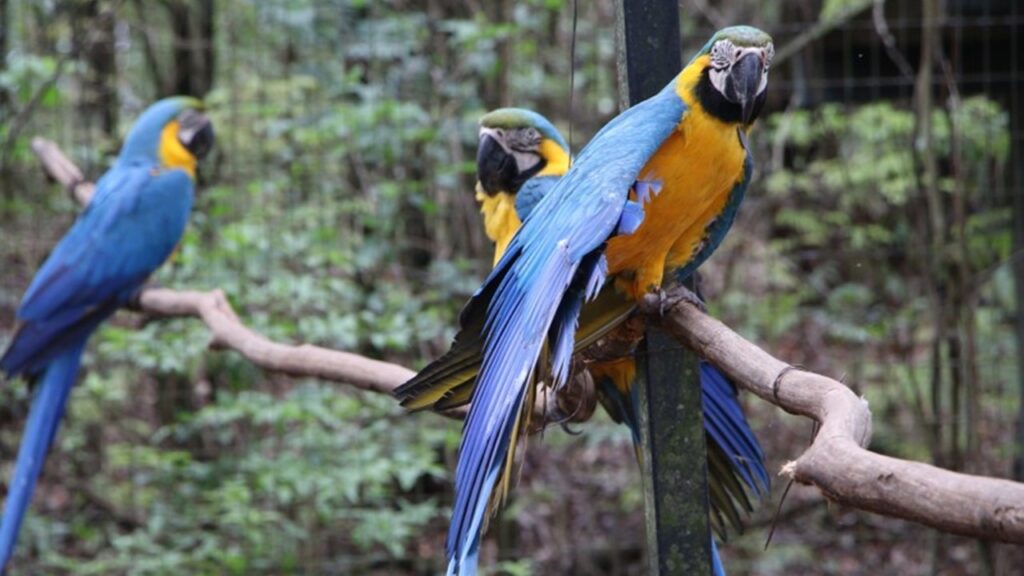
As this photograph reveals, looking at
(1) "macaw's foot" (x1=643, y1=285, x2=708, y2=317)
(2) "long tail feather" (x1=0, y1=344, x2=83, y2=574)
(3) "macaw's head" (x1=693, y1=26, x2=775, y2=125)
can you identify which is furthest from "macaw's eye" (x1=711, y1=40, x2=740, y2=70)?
(2) "long tail feather" (x1=0, y1=344, x2=83, y2=574)

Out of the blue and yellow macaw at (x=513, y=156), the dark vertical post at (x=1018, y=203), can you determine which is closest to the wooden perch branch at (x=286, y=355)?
the blue and yellow macaw at (x=513, y=156)

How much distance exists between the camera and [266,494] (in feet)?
10.9

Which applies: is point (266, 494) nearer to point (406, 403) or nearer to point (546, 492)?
point (546, 492)

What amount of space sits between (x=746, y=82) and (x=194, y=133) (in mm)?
2046

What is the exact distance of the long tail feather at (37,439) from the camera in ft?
8.30

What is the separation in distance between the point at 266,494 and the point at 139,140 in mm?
1054

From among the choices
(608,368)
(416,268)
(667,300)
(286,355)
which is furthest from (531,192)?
(416,268)

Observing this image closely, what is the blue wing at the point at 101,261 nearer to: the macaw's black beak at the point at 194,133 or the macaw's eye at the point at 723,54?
the macaw's black beak at the point at 194,133

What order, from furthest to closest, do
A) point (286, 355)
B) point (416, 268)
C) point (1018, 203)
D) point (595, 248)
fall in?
point (416, 268), point (1018, 203), point (286, 355), point (595, 248)

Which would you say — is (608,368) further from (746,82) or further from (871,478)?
(871,478)

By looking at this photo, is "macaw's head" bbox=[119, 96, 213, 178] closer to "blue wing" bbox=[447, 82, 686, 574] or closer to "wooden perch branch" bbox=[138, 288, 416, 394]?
"wooden perch branch" bbox=[138, 288, 416, 394]

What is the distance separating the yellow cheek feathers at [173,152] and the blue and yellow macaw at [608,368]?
Answer: 1.26 meters

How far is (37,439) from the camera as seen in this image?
2.68 m

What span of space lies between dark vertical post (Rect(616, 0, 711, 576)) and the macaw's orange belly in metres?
0.13
